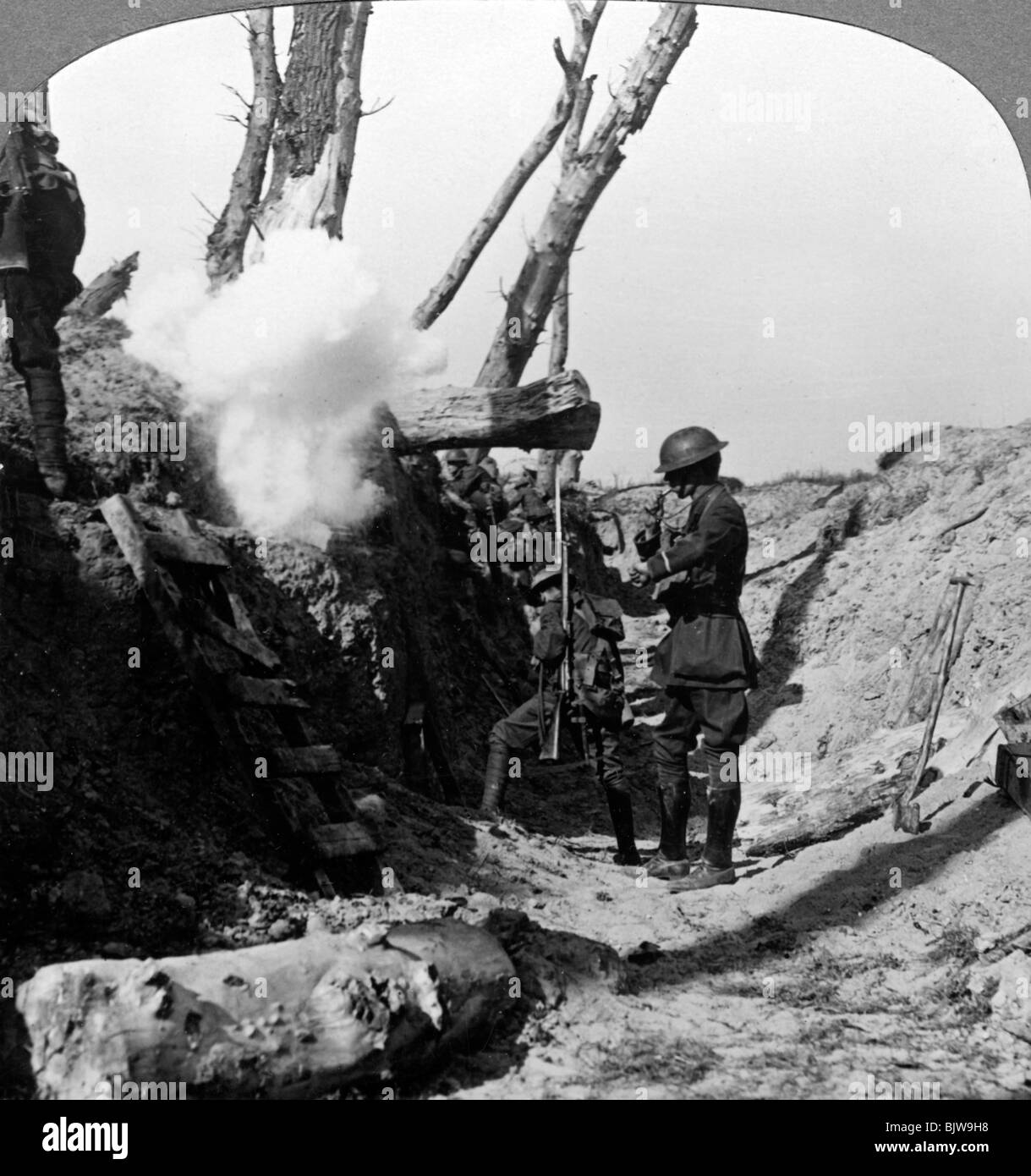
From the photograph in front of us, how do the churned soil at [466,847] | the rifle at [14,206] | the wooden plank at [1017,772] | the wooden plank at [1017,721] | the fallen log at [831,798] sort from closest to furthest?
the churned soil at [466,847], the rifle at [14,206], the wooden plank at [1017,772], the wooden plank at [1017,721], the fallen log at [831,798]

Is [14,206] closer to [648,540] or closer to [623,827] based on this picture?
[648,540]

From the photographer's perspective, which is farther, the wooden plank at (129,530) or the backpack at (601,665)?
the backpack at (601,665)

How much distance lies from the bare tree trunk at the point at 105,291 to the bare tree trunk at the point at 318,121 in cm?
54

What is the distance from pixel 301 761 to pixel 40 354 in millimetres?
1810

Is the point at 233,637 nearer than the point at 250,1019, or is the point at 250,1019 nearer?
the point at 250,1019

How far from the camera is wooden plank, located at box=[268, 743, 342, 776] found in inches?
187

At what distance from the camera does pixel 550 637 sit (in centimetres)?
511

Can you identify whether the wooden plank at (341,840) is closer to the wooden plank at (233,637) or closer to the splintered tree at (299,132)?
the wooden plank at (233,637)

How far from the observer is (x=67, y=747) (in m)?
4.52

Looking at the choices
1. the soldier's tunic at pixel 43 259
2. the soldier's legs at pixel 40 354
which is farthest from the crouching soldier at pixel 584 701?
the soldier's tunic at pixel 43 259

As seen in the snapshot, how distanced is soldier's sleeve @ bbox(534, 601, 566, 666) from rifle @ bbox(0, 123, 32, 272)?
2339 mm

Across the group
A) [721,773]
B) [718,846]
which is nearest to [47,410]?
[721,773]

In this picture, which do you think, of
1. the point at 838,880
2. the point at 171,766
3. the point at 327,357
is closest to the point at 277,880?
the point at 171,766

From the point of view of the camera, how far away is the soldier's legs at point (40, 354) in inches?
187
